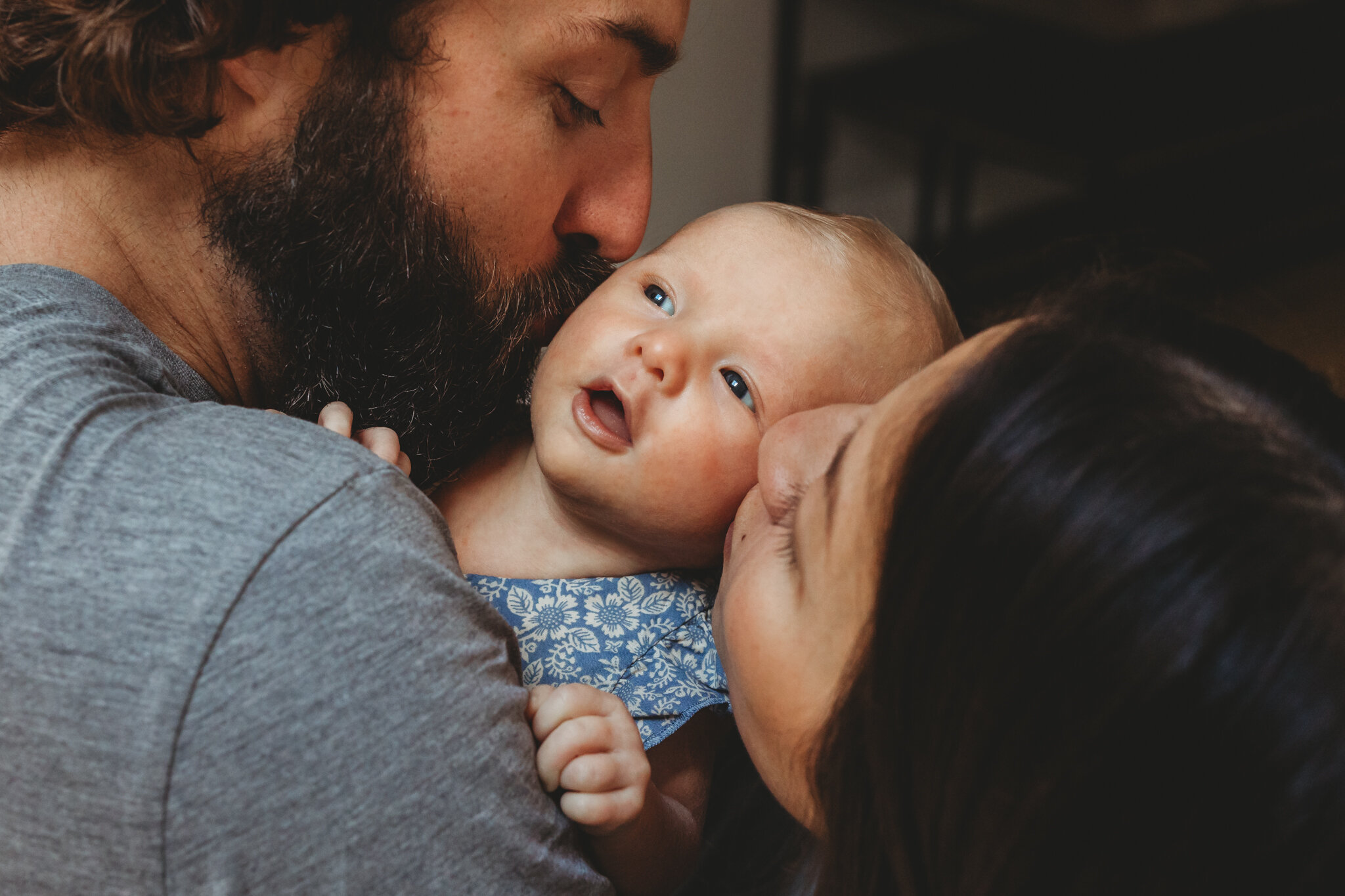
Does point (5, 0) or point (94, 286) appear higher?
point (5, 0)

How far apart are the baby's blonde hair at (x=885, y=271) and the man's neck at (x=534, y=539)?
386mm

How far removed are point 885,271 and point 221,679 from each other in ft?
2.68

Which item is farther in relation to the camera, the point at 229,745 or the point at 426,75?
the point at 426,75

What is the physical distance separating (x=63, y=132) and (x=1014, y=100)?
108 inches

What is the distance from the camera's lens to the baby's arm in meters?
0.86

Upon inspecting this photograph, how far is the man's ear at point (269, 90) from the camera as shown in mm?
1062

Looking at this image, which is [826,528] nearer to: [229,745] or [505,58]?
[229,745]

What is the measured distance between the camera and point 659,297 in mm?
1213

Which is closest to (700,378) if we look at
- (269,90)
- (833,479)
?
(833,479)

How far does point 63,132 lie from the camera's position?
100 cm

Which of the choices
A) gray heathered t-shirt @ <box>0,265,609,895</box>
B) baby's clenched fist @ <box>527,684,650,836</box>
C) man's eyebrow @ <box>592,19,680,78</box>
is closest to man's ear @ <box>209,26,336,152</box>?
man's eyebrow @ <box>592,19,680,78</box>

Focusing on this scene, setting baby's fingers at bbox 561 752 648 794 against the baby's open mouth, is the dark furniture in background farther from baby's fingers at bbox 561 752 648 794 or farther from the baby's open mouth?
baby's fingers at bbox 561 752 648 794

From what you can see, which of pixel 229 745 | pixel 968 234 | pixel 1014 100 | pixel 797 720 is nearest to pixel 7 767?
pixel 229 745

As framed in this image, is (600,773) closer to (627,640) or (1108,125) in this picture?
(627,640)
